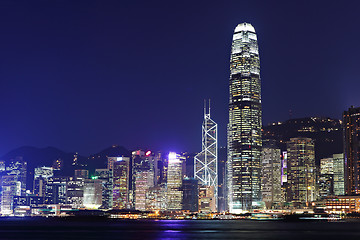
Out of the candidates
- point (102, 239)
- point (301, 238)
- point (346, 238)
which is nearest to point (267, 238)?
point (301, 238)

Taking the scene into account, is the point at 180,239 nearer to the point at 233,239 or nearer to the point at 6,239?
the point at 233,239

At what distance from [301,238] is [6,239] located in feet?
232

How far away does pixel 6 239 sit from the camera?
13938 centimetres

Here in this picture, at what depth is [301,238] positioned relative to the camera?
454 feet

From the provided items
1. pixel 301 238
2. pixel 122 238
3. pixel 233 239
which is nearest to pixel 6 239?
pixel 122 238

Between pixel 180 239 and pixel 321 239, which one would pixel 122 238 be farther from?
pixel 321 239

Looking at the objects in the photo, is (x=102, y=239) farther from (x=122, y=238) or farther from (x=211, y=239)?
(x=211, y=239)

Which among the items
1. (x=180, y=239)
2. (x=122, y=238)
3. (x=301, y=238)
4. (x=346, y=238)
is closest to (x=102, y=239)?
(x=122, y=238)

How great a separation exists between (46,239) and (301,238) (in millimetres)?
61257

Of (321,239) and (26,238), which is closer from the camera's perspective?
(321,239)

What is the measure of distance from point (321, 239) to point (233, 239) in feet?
67.4

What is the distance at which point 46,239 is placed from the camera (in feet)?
461

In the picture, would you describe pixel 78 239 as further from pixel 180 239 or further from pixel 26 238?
pixel 180 239

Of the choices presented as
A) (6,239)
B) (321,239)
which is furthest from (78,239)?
(321,239)
